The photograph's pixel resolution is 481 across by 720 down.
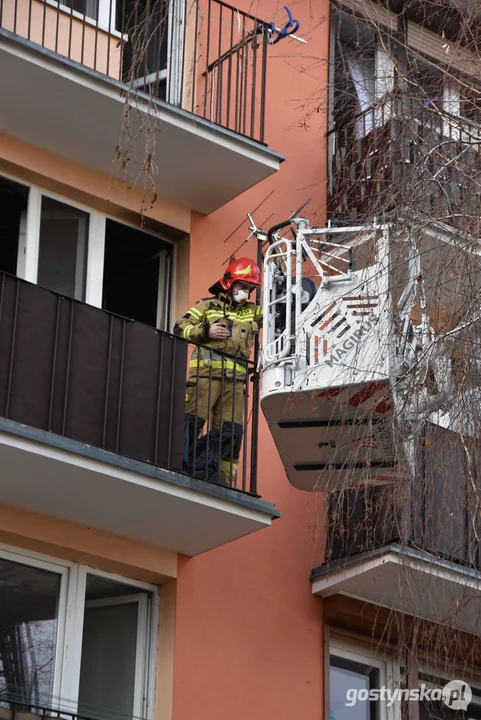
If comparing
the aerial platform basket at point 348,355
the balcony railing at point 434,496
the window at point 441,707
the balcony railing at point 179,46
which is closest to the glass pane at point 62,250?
the balcony railing at point 179,46

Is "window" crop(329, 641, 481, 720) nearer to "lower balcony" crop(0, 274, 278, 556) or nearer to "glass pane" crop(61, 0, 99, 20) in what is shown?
"lower balcony" crop(0, 274, 278, 556)

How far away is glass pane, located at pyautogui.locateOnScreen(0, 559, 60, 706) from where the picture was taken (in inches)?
449

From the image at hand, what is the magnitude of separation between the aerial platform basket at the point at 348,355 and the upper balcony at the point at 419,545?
9.8 inches

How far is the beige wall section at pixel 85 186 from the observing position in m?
12.7

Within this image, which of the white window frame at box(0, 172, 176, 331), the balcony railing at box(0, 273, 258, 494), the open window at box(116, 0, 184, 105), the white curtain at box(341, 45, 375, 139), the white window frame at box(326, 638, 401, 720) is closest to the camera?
the balcony railing at box(0, 273, 258, 494)

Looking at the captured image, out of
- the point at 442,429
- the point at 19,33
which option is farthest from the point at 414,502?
the point at 19,33

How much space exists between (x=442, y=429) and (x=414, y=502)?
46cm

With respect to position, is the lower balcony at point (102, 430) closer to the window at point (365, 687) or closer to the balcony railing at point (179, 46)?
the window at point (365, 687)

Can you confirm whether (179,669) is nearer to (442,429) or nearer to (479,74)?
(442,429)

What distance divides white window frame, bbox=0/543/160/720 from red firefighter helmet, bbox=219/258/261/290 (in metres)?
2.31

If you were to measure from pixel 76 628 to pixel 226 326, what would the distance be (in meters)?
2.45

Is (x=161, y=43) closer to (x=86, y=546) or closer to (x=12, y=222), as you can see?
(x=12, y=222)

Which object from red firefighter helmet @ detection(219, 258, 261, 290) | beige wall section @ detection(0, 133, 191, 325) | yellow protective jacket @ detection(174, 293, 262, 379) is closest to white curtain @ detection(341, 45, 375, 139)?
beige wall section @ detection(0, 133, 191, 325)

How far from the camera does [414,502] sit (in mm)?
9773
